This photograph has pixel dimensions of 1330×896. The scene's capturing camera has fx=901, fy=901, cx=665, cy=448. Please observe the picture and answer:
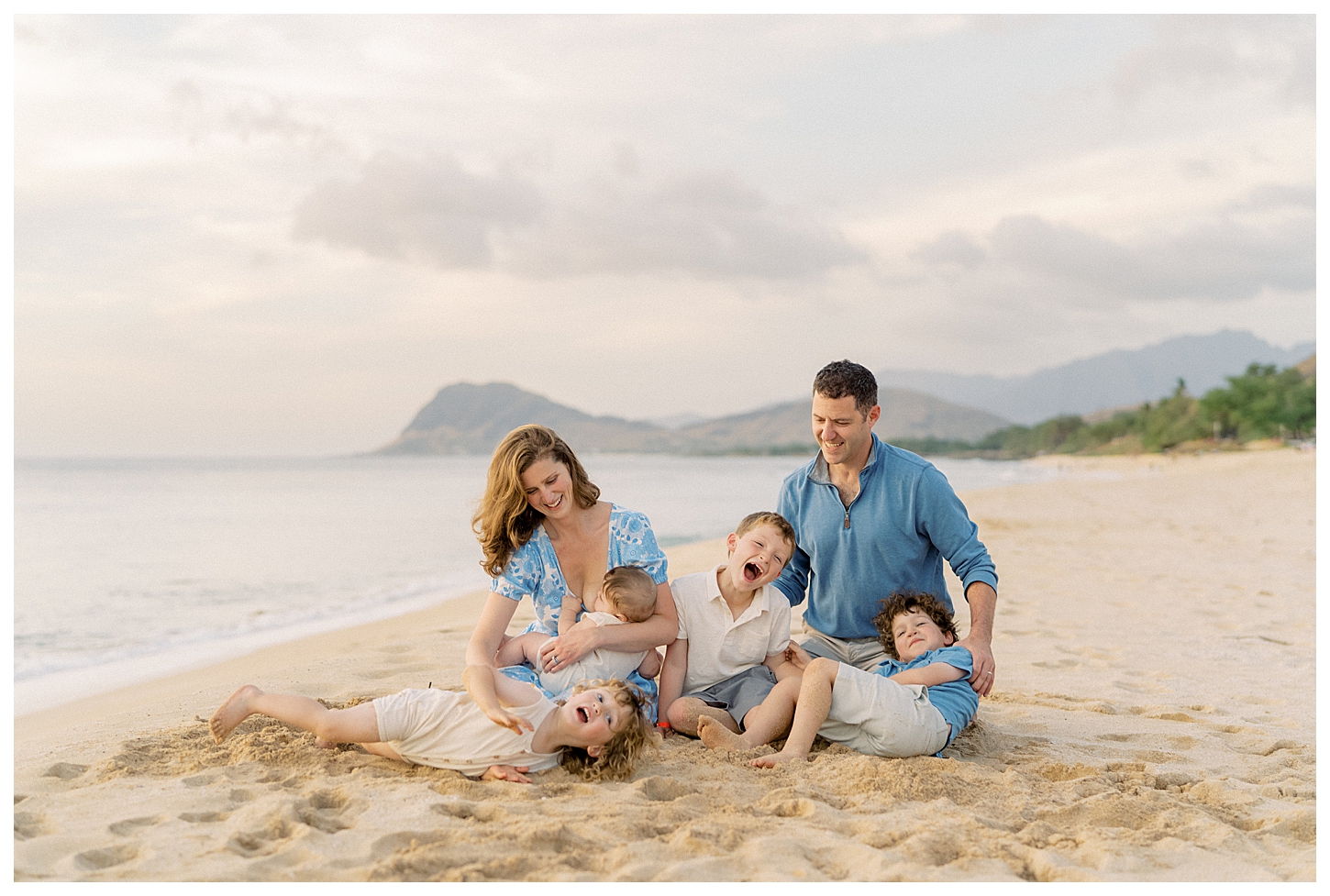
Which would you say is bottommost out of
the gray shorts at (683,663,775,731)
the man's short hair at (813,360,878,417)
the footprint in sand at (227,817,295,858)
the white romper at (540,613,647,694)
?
the footprint in sand at (227,817,295,858)

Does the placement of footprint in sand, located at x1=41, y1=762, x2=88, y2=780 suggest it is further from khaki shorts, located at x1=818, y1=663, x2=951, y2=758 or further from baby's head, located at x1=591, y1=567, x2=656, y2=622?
khaki shorts, located at x1=818, y1=663, x2=951, y2=758

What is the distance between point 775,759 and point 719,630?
24.9 inches

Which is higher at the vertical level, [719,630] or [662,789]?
[719,630]

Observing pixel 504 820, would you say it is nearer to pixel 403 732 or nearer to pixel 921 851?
pixel 403 732

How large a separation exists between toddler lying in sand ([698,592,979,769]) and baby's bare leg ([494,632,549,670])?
0.75 m

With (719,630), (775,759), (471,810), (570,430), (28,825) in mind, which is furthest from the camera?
(570,430)

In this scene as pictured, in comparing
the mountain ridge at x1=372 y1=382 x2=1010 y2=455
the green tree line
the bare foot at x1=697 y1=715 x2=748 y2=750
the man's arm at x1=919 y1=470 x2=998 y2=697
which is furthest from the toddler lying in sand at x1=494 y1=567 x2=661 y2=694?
the mountain ridge at x1=372 y1=382 x2=1010 y2=455

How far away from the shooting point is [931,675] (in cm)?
365

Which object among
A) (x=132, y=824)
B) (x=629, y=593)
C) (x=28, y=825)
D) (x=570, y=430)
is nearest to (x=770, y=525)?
(x=629, y=593)

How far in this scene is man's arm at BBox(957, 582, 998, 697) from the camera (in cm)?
371

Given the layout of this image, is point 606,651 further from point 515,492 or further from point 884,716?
point 884,716

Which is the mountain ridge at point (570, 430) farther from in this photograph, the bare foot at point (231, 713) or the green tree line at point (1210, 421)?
the bare foot at point (231, 713)

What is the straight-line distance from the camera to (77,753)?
349cm

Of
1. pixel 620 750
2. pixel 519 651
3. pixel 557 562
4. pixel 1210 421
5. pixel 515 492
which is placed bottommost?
pixel 620 750
